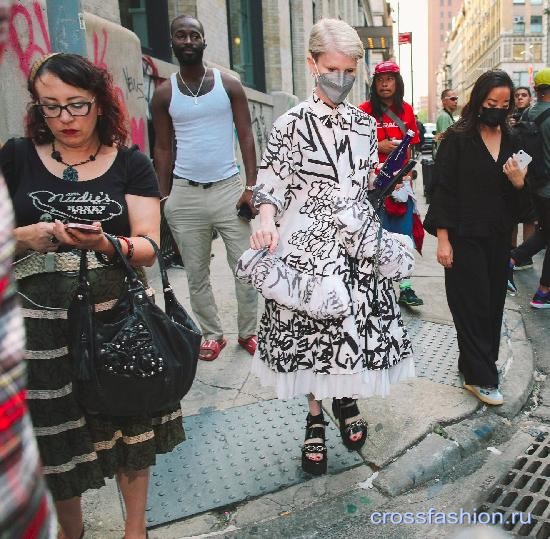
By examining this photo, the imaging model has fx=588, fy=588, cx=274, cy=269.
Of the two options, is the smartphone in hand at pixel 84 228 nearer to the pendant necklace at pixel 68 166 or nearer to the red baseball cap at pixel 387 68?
the pendant necklace at pixel 68 166

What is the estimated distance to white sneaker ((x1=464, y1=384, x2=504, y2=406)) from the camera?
→ 3508 mm

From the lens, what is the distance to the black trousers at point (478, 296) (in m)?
3.40

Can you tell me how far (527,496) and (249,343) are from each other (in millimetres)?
2141

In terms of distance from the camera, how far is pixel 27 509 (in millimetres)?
830

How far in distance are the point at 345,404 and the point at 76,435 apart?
142cm

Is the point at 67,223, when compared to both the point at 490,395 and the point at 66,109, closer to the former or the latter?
the point at 66,109

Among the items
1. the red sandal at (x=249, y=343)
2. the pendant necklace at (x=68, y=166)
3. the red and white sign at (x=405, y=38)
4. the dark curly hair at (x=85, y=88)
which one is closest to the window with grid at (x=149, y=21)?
the red sandal at (x=249, y=343)

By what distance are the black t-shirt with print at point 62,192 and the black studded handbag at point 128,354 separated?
168 mm

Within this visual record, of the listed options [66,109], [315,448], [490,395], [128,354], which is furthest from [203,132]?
[490,395]

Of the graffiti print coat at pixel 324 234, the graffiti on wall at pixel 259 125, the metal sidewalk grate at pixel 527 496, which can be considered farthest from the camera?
the graffiti on wall at pixel 259 125

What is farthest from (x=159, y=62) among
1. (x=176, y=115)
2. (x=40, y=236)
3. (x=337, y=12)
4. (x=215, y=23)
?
(x=337, y=12)

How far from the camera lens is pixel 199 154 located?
395 cm

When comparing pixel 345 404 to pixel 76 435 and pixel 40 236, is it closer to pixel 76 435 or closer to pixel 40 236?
pixel 76 435

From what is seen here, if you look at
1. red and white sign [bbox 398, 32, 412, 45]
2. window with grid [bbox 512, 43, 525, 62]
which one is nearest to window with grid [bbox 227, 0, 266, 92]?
red and white sign [bbox 398, 32, 412, 45]
